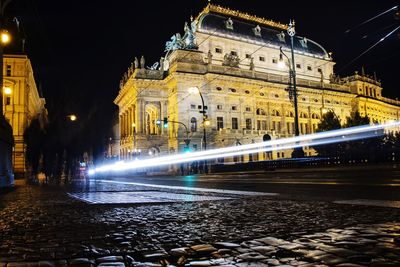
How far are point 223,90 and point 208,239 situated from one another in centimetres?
6141

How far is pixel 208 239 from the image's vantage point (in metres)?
3.69

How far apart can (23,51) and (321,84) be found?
185ft

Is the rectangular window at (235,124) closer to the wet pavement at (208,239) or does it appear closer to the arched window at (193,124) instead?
the arched window at (193,124)

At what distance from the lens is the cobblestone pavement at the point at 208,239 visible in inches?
113

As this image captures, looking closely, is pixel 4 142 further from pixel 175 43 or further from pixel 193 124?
pixel 175 43

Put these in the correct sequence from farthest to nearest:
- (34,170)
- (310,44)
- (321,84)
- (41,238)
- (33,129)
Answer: (310,44)
(321,84)
(34,170)
(33,129)
(41,238)

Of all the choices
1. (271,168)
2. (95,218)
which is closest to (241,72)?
(271,168)

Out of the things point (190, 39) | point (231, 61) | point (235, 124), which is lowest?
point (235, 124)

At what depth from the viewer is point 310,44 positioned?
84562 mm

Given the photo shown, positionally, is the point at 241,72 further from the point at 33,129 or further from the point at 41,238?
the point at 41,238

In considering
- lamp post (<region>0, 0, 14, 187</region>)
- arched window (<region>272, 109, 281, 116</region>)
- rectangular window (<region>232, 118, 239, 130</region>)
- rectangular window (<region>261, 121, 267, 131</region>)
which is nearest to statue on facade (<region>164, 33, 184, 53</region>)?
rectangular window (<region>232, 118, 239, 130</region>)

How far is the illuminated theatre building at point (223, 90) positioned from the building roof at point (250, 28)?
0.21 metres

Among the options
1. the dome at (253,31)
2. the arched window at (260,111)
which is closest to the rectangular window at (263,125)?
the arched window at (260,111)

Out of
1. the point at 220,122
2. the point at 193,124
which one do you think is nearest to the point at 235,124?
the point at 220,122
